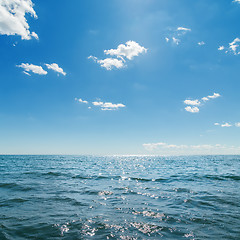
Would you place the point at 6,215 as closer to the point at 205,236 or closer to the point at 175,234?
the point at 175,234

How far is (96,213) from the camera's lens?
853cm

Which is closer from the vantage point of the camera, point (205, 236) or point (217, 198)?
point (205, 236)

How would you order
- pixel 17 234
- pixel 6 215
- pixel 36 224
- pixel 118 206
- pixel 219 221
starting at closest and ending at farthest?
pixel 17 234 → pixel 36 224 → pixel 219 221 → pixel 6 215 → pixel 118 206

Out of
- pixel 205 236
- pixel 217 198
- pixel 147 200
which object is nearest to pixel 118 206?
pixel 147 200

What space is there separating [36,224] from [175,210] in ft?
22.7

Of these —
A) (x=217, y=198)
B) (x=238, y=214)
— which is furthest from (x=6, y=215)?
(x=217, y=198)

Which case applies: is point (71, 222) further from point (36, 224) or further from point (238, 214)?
point (238, 214)

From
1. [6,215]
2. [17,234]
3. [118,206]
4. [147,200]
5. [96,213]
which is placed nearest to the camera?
[17,234]

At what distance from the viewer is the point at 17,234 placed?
6062mm

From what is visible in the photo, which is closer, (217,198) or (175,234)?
(175,234)

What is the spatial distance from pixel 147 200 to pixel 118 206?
2417mm

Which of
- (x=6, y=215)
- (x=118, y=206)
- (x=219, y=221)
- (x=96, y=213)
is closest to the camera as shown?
(x=219, y=221)

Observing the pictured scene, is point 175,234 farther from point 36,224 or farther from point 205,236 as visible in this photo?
point 36,224

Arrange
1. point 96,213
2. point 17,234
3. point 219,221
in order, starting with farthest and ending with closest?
point 96,213 → point 219,221 → point 17,234
